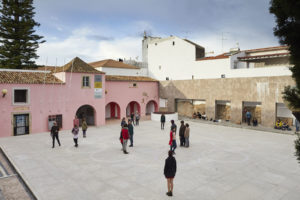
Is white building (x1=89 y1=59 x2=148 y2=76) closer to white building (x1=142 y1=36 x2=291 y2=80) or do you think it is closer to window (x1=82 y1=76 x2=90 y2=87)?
white building (x1=142 y1=36 x2=291 y2=80)

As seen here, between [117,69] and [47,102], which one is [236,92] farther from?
[47,102]

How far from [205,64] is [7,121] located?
2198 centimetres

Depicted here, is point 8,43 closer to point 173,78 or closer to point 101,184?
point 173,78

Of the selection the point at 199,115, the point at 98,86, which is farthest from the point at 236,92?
the point at 98,86

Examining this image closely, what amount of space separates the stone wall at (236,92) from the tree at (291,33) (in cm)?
1770

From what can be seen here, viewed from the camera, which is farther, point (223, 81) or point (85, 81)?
point (223, 81)

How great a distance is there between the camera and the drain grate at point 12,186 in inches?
313

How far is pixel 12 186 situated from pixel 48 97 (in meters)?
12.3

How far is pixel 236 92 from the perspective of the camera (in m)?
23.7

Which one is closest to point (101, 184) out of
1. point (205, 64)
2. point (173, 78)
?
point (205, 64)

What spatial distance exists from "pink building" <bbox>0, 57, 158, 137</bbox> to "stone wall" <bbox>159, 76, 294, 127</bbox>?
961 cm

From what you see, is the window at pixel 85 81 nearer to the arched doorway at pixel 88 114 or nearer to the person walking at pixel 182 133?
the arched doorway at pixel 88 114

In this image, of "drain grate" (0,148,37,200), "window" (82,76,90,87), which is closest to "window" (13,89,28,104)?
"window" (82,76,90,87)

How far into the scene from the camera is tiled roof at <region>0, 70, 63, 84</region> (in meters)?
18.2
